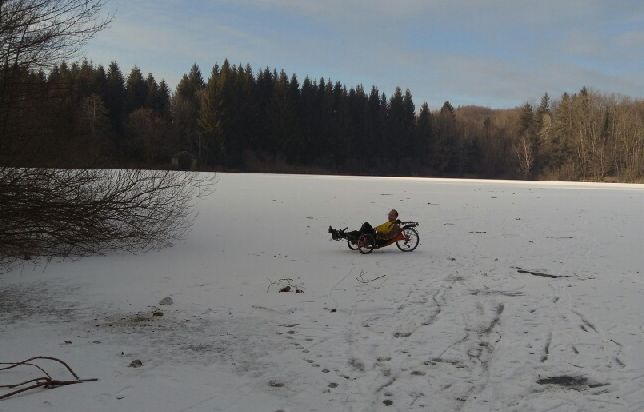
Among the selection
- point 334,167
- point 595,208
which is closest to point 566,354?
point 595,208

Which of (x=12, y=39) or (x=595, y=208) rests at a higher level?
(x=12, y=39)

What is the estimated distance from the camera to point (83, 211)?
900cm

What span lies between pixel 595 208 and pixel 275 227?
17.1m

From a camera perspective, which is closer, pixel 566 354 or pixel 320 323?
pixel 566 354

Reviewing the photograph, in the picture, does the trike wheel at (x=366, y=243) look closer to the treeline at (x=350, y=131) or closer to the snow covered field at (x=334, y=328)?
the snow covered field at (x=334, y=328)

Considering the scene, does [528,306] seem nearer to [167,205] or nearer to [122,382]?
[122,382]

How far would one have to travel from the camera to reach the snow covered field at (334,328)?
483 centimetres

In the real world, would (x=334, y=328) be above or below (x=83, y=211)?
below

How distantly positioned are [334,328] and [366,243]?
5.86 meters

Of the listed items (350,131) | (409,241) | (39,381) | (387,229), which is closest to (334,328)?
(39,381)

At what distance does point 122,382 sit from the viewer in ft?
16.3

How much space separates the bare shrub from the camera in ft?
25.9

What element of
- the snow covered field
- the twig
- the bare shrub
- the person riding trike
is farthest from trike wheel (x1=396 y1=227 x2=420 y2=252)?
the twig

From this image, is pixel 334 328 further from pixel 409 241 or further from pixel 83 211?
pixel 409 241
